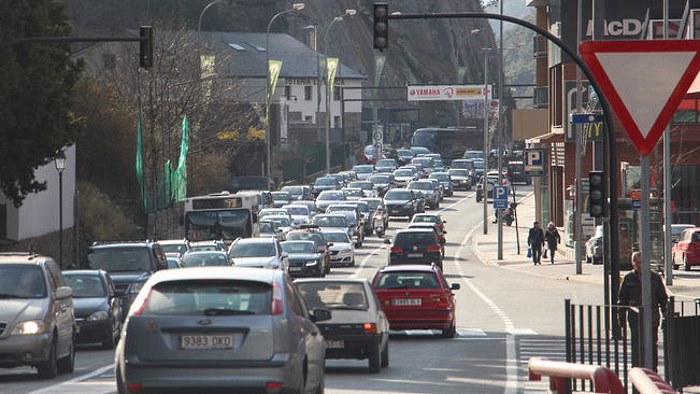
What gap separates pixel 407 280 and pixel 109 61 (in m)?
59.1

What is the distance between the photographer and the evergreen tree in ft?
141

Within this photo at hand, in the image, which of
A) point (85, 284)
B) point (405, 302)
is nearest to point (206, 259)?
point (85, 284)

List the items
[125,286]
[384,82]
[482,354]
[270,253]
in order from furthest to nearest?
[384,82], [270,253], [125,286], [482,354]

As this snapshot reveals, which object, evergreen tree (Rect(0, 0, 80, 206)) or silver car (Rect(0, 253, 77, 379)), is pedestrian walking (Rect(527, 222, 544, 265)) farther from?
silver car (Rect(0, 253, 77, 379))

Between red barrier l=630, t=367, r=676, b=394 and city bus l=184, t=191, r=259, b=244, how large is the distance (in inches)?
1742

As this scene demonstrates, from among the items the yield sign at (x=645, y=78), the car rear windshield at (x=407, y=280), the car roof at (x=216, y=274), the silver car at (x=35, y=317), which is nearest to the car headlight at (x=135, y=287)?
the car rear windshield at (x=407, y=280)

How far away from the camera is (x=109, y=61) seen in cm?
8975

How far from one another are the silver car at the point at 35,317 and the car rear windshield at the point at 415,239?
1337 inches

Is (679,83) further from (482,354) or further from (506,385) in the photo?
(482,354)

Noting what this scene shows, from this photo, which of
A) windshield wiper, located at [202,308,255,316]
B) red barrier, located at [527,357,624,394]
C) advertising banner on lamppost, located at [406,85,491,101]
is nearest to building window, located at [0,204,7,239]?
red barrier, located at [527,357,624,394]

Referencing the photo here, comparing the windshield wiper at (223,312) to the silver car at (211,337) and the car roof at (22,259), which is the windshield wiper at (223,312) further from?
the car roof at (22,259)

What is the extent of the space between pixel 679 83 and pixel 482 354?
1597cm

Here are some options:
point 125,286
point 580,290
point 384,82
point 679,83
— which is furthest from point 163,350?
point 384,82

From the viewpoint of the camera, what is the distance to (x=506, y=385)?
22.4m
